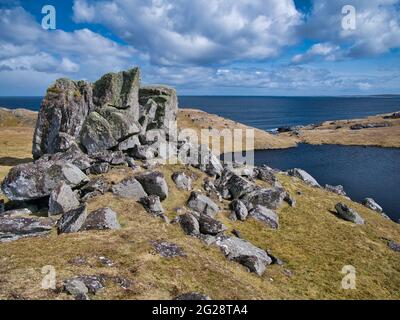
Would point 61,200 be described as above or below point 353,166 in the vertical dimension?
above

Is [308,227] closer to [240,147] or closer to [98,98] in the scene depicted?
[98,98]

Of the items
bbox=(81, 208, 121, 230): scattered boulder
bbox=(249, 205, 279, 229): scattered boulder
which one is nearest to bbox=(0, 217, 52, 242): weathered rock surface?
bbox=(81, 208, 121, 230): scattered boulder

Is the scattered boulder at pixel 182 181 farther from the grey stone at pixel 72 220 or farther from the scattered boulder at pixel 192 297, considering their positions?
the scattered boulder at pixel 192 297

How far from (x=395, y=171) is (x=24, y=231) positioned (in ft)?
359

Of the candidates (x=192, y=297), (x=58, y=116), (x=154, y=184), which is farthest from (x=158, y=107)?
(x=192, y=297)

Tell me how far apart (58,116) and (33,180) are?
17733 millimetres

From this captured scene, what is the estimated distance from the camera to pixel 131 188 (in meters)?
39.2

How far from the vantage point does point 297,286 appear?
103 ft

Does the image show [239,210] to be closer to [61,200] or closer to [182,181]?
[182,181]

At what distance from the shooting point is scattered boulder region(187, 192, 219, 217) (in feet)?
134

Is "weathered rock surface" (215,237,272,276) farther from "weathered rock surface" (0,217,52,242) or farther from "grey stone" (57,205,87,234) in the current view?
"weathered rock surface" (0,217,52,242)

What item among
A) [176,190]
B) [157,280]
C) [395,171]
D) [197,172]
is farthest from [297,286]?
[395,171]

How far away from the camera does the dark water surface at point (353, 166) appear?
85.0 metres

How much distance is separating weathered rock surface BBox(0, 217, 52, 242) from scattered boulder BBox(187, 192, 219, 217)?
15.6 meters
